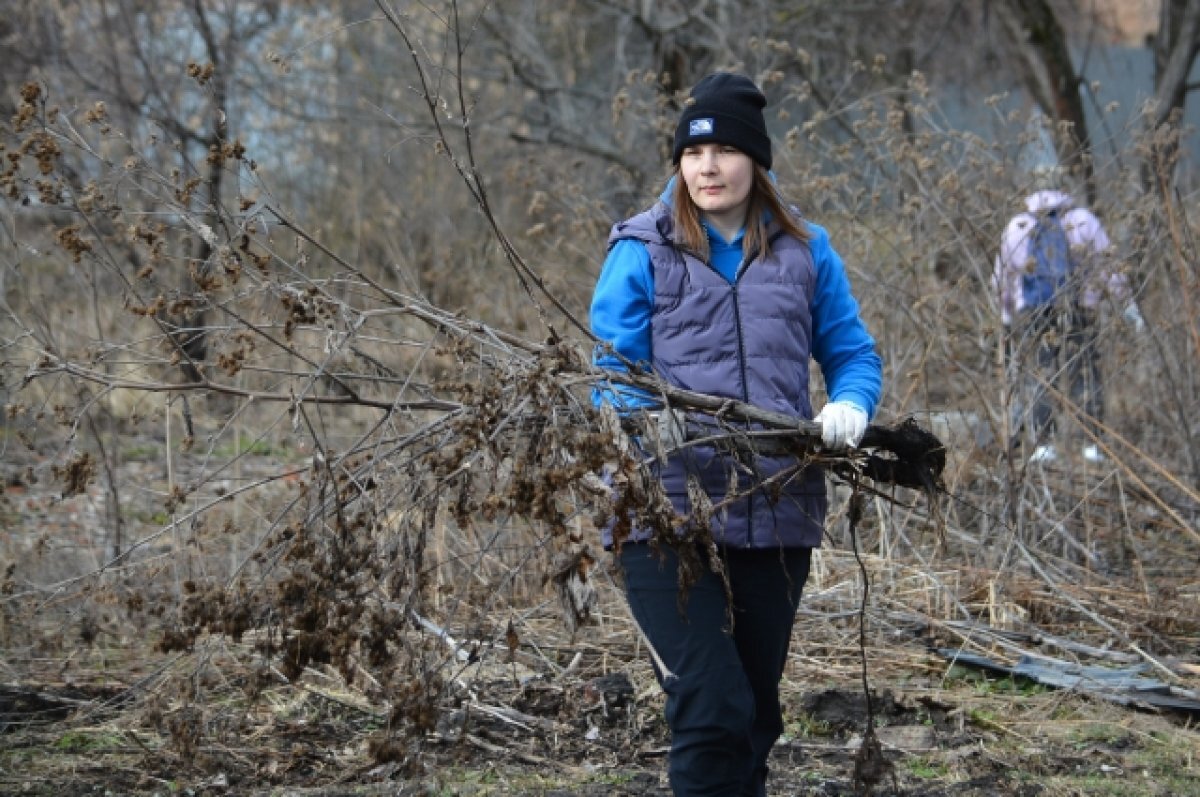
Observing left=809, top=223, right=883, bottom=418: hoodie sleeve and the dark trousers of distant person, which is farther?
the dark trousers of distant person

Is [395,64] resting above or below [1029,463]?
above

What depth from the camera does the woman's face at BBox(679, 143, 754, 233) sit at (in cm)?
348

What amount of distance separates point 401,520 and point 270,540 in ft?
1.03

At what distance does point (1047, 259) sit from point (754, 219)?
3.57 meters

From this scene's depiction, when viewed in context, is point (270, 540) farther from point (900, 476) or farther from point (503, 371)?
point (900, 476)

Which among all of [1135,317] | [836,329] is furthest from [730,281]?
[1135,317]

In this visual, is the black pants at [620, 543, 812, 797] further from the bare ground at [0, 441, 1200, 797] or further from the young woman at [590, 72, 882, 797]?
the bare ground at [0, 441, 1200, 797]

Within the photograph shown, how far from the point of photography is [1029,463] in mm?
6277

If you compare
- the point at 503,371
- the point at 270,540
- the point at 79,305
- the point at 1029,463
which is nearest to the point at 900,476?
the point at 503,371

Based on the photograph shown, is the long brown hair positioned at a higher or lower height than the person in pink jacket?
lower

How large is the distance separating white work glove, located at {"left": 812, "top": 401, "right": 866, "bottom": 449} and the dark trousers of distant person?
2843 millimetres

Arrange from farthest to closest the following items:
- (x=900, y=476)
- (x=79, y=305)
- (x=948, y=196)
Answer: (x=79, y=305) < (x=948, y=196) < (x=900, y=476)

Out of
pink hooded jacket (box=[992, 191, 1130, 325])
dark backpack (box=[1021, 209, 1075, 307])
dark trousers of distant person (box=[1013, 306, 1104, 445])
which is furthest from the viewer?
dark backpack (box=[1021, 209, 1075, 307])

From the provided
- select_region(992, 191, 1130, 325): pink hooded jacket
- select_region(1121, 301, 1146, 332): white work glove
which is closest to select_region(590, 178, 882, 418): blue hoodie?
select_region(992, 191, 1130, 325): pink hooded jacket
